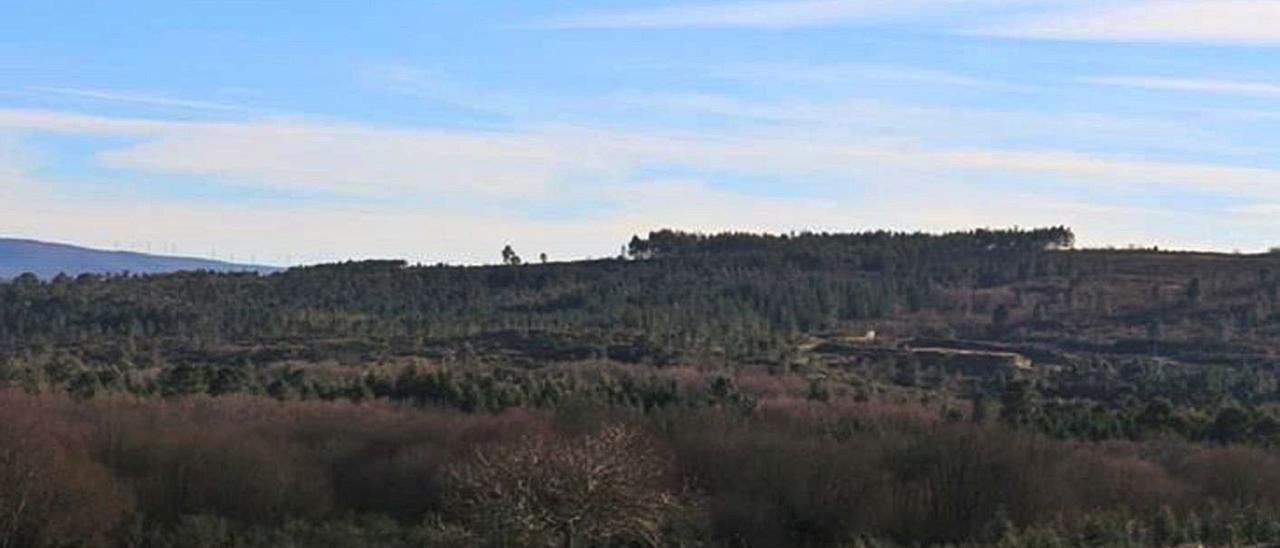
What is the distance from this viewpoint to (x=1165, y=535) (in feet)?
145

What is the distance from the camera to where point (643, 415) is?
217 ft

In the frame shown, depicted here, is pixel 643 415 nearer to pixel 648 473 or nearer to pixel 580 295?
pixel 648 473

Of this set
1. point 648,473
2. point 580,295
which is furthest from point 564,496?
point 580,295

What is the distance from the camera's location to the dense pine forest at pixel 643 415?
1956 inches

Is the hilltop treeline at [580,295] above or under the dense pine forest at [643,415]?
above

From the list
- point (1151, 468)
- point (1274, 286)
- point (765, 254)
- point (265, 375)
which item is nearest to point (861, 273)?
point (765, 254)

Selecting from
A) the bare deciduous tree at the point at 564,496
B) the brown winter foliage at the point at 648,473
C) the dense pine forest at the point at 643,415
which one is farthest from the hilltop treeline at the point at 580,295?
the bare deciduous tree at the point at 564,496

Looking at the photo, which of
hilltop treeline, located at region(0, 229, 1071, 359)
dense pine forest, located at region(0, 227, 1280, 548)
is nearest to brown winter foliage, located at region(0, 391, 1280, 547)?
dense pine forest, located at region(0, 227, 1280, 548)

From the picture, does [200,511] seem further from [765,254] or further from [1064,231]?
[1064,231]

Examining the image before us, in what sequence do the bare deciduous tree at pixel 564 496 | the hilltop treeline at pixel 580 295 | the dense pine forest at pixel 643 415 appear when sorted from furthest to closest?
the hilltop treeline at pixel 580 295, the dense pine forest at pixel 643 415, the bare deciduous tree at pixel 564 496

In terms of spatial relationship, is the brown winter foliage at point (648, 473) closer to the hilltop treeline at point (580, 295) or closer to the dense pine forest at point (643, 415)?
the dense pine forest at point (643, 415)

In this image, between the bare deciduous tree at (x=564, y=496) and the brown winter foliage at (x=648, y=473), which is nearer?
the bare deciduous tree at (x=564, y=496)

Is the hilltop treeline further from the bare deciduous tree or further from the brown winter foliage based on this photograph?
the bare deciduous tree

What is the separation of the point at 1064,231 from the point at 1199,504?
438 ft
